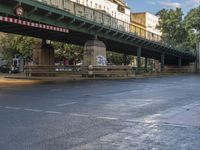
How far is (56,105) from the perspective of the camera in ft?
44.5

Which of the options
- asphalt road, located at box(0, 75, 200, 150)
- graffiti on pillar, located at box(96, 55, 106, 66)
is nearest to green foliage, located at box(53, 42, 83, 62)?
graffiti on pillar, located at box(96, 55, 106, 66)

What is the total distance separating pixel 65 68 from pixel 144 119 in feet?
110

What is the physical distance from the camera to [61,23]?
3703cm

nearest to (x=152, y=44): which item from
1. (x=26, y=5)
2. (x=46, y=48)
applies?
(x=46, y=48)

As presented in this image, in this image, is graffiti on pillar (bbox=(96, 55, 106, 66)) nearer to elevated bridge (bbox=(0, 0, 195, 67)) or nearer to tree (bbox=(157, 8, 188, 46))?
elevated bridge (bbox=(0, 0, 195, 67))

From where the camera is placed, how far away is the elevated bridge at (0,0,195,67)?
31.1 m

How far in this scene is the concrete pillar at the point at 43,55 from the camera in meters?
47.6

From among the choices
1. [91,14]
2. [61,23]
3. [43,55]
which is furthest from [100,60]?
[61,23]

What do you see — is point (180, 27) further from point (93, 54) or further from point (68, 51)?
point (93, 54)

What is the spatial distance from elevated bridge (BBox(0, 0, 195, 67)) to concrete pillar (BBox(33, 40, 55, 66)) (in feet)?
6.78

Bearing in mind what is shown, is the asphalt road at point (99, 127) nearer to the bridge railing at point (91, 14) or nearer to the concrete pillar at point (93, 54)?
the bridge railing at point (91, 14)

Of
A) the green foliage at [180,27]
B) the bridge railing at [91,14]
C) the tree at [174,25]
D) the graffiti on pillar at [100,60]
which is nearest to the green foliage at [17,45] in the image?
the bridge railing at [91,14]

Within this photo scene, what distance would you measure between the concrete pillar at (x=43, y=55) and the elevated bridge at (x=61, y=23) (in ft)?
6.78

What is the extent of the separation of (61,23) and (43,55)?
11.5m
